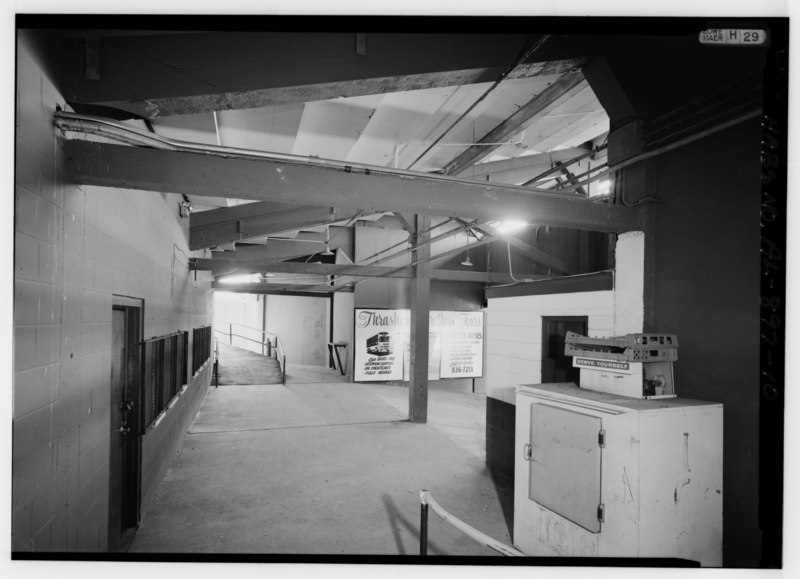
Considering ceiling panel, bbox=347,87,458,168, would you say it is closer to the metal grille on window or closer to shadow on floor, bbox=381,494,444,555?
the metal grille on window

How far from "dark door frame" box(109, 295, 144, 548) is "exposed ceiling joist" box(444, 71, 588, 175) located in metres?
4.09

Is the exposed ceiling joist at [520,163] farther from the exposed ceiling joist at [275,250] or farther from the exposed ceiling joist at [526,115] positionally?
the exposed ceiling joist at [275,250]

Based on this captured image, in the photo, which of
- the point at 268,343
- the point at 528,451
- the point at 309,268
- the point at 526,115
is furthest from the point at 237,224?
the point at 268,343

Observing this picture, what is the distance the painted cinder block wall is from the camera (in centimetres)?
186

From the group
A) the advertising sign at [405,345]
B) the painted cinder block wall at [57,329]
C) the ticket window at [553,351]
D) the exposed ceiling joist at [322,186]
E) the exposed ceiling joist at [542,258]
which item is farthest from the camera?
the advertising sign at [405,345]

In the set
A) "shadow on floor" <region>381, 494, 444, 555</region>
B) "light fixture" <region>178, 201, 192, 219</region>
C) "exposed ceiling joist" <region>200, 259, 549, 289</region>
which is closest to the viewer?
"shadow on floor" <region>381, 494, 444, 555</region>

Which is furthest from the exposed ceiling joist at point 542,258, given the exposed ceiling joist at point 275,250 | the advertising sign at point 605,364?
the exposed ceiling joist at point 275,250

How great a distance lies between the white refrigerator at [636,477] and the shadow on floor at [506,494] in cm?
117

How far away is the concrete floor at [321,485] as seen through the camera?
377cm

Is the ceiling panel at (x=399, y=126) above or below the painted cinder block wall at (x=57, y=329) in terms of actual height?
above

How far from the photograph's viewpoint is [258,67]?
7.97 ft

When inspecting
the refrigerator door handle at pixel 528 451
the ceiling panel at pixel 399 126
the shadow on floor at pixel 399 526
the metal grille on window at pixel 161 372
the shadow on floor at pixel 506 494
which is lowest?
the shadow on floor at pixel 506 494

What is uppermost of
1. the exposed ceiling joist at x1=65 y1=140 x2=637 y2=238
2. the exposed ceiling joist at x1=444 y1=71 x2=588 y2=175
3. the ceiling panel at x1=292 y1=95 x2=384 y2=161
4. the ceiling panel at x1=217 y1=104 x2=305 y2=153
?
the exposed ceiling joist at x1=444 y1=71 x2=588 y2=175

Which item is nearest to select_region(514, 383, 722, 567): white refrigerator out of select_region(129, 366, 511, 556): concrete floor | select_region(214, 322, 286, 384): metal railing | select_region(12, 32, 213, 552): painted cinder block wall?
select_region(129, 366, 511, 556): concrete floor
